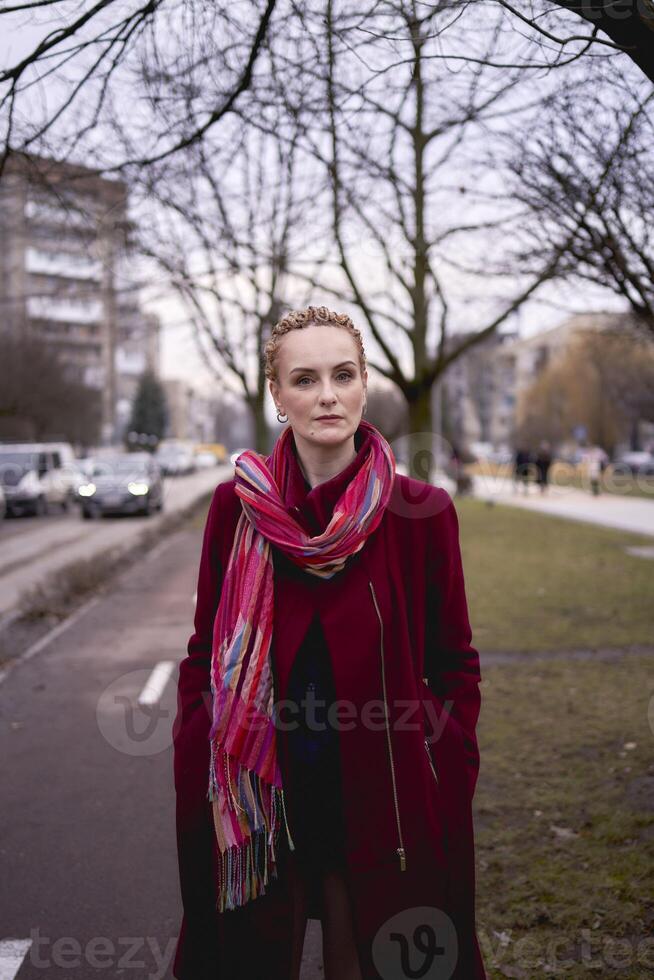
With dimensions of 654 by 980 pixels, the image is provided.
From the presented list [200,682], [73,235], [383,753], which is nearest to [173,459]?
[73,235]

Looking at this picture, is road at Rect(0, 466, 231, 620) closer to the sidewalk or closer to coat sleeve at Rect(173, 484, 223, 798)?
coat sleeve at Rect(173, 484, 223, 798)

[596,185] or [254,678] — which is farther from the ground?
[596,185]

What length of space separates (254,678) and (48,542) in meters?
17.9

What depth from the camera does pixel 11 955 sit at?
319cm

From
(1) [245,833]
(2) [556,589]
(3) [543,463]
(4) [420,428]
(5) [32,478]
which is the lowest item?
(2) [556,589]

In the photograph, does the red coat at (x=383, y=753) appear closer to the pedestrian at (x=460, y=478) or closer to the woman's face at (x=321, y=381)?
the woman's face at (x=321, y=381)

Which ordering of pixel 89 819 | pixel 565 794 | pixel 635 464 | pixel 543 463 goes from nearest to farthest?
pixel 89 819 < pixel 565 794 < pixel 543 463 < pixel 635 464

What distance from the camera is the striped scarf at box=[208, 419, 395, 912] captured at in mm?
2113

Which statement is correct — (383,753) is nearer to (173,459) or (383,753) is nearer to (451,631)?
(451,631)

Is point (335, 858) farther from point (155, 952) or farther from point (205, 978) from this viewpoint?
point (155, 952)

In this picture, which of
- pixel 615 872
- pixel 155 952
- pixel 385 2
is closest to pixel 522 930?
pixel 615 872

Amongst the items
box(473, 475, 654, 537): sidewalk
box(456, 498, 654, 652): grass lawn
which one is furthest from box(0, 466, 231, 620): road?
box(473, 475, 654, 537): sidewalk

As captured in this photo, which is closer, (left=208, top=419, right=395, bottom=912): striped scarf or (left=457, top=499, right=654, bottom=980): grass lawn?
(left=208, top=419, right=395, bottom=912): striped scarf

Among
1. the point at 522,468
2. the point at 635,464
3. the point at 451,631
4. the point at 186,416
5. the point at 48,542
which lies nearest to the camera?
the point at 451,631
